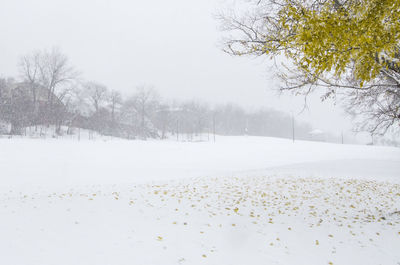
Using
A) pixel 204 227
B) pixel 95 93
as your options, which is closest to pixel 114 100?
pixel 95 93

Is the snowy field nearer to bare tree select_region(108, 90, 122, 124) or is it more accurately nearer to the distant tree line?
the distant tree line

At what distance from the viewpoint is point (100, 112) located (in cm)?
4847

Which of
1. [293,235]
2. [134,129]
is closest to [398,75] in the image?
[293,235]

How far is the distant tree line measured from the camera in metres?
34.6

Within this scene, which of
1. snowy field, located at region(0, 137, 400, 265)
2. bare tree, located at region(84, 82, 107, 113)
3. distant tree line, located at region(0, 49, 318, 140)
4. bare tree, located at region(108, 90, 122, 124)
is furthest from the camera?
bare tree, located at region(108, 90, 122, 124)

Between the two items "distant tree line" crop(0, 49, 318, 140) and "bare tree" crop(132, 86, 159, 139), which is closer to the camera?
"distant tree line" crop(0, 49, 318, 140)

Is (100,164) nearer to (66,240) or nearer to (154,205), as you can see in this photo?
(154,205)

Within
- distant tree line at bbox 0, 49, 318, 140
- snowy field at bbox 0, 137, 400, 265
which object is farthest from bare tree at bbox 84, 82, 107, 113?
snowy field at bbox 0, 137, 400, 265

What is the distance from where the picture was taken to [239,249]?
423 cm

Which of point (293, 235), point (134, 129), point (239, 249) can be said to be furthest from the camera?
point (134, 129)

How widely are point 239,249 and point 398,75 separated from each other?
4.55 meters

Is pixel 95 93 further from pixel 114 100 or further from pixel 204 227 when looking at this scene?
pixel 204 227

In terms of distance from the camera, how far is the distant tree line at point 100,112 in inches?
1363

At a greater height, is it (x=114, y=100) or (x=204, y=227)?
(x=114, y=100)
